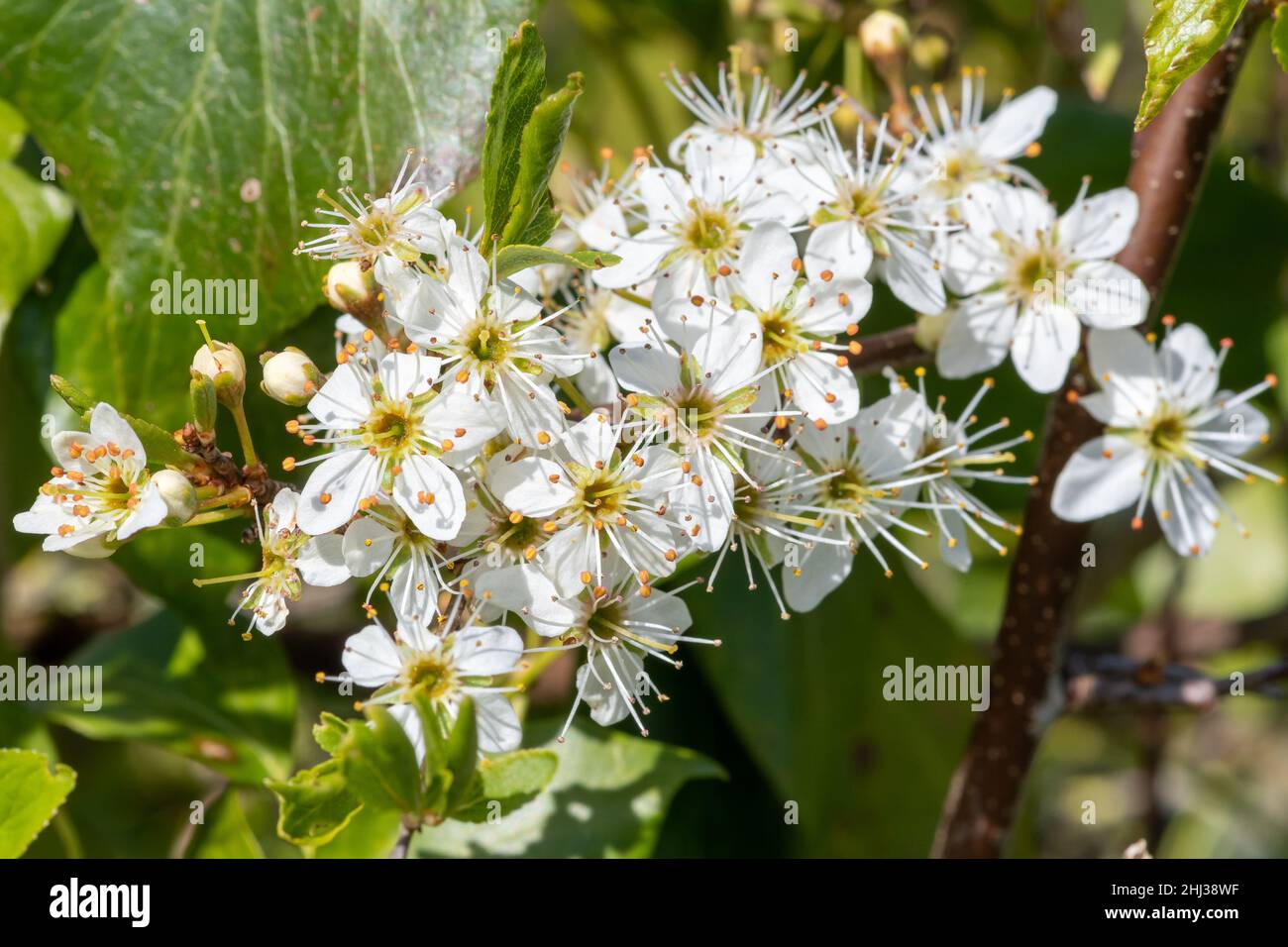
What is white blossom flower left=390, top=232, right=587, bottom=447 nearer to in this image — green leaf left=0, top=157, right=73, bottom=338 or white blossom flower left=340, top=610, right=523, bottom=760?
white blossom flower left=340, top=610, right=523, bottom=760

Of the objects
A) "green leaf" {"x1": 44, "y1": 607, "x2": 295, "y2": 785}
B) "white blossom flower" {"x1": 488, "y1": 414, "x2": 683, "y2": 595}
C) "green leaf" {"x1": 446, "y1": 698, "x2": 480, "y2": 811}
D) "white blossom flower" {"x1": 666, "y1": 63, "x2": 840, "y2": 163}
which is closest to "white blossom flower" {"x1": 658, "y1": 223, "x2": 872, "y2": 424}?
"white blossom flower" {"x1": 488, "y1": 414, "x2": 683, "y2": 595}

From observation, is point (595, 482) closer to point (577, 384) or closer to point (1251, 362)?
point (577, 384)

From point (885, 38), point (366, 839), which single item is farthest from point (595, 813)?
point (885, 38)

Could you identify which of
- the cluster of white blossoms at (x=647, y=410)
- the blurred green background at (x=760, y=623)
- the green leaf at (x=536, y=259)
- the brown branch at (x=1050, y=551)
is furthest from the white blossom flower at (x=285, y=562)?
the brown branch at (x=1050, y=551)

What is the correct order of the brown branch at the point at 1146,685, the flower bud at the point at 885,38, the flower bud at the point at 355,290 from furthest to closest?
the flower bud at the point at 885,38, the brown branch at the point at 1146,685, the flower bud at the point at 355,290

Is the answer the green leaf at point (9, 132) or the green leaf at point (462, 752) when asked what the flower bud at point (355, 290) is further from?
the green leaf at point (9, 132)

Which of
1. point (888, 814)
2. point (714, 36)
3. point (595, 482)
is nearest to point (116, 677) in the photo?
point (595, 482)

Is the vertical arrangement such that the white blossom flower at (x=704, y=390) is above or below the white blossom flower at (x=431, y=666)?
above
